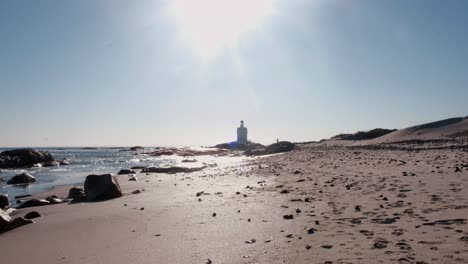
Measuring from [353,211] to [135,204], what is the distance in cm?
659

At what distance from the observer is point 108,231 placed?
759cm

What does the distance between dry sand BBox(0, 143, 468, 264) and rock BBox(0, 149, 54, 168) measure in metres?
40.4

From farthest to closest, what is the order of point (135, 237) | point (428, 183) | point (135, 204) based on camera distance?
point (135, 204) → point (428, 183) → point (135, 237)

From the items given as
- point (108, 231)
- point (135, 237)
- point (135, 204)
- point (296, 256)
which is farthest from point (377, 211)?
point (135, 204)

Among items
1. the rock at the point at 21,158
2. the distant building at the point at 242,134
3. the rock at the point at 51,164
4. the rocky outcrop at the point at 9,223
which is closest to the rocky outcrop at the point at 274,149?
the distant building at the point at 242,134

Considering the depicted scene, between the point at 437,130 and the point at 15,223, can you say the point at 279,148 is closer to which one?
the point at 437,130

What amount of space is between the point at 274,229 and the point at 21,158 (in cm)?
4888

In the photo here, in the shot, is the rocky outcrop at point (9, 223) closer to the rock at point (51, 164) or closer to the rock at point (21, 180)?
the rock at point (21, 180)

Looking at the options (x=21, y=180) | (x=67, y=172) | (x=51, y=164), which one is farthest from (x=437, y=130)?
(x=51, y=164)

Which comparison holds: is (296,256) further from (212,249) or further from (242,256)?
(212,249)

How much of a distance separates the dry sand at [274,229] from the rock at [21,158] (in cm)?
4042

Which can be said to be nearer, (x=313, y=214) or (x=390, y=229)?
(x=390, y=229)

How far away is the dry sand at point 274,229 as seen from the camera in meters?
5.14

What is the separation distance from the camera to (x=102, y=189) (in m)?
13.2
